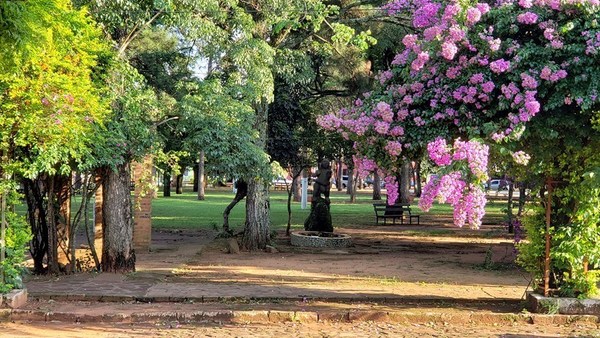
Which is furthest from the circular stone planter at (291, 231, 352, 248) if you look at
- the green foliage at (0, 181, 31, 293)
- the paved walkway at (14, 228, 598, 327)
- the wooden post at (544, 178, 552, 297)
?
the green foliage at (0, 181, 31, 293)

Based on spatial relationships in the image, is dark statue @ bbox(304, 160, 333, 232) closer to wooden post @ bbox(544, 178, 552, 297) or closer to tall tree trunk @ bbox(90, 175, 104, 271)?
tall tree trunk @ bbox(90, 175, 104, 271)

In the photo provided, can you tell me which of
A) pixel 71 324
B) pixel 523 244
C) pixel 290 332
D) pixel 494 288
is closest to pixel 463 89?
pixel 523 244

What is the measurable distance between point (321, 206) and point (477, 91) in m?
13.5

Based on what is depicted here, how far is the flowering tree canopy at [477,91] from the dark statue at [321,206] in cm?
1231

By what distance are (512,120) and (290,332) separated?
3.78 m

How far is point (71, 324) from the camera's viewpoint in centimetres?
912

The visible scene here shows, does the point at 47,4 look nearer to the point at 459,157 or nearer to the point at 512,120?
the point at 459,157

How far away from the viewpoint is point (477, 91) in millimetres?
9023

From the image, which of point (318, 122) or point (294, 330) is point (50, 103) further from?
point (294, 330)

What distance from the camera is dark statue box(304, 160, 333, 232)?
22.1 m

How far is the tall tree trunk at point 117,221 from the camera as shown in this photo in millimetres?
12961

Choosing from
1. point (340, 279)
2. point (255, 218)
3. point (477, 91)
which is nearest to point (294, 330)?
point (477, 91)

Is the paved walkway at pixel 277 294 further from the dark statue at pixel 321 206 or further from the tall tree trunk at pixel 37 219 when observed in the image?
the dark statue at pixel 321 206

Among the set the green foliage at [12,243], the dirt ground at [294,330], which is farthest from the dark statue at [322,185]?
the dirt ground at [294,330]
